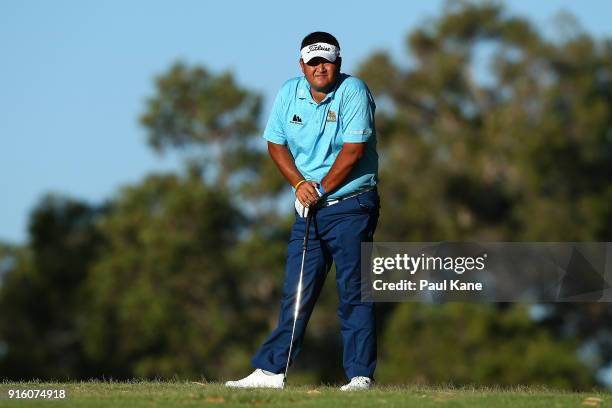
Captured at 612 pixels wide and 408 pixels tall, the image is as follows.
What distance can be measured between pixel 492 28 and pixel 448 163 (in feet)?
22.9

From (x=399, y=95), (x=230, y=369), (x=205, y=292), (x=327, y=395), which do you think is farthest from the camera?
(x=399, y=95)

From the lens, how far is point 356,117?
390 inches

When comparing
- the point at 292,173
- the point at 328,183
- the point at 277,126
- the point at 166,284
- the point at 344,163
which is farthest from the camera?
the point at 166,284

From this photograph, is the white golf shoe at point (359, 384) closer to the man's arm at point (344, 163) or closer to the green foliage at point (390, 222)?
the man's arm at point (344, 163)

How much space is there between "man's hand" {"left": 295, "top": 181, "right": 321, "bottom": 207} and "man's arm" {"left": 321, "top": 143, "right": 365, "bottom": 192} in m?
0.10

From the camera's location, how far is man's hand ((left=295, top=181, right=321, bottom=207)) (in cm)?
1000

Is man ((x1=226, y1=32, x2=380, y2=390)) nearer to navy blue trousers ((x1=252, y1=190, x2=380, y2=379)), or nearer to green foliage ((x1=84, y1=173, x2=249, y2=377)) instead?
navy blue trousers ((x1=252, y1=190, x2=380, y2=379))

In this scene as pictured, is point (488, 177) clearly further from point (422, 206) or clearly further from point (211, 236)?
point (211, 236)

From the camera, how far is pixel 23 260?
5725 centimetres

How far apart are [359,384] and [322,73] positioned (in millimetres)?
2186

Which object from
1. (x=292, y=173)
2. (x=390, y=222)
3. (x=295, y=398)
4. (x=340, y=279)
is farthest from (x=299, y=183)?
(x=390, y=222)

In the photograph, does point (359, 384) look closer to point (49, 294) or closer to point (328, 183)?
point (328, 183)

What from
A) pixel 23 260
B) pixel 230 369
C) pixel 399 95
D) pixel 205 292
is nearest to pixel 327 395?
pixel 230 369

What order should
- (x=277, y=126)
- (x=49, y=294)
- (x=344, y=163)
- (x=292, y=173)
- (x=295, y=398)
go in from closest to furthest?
(x=295, y=398), (x=344, y=163), (x=292, y=173), (x=277, y=126), (x=49, y=294)
